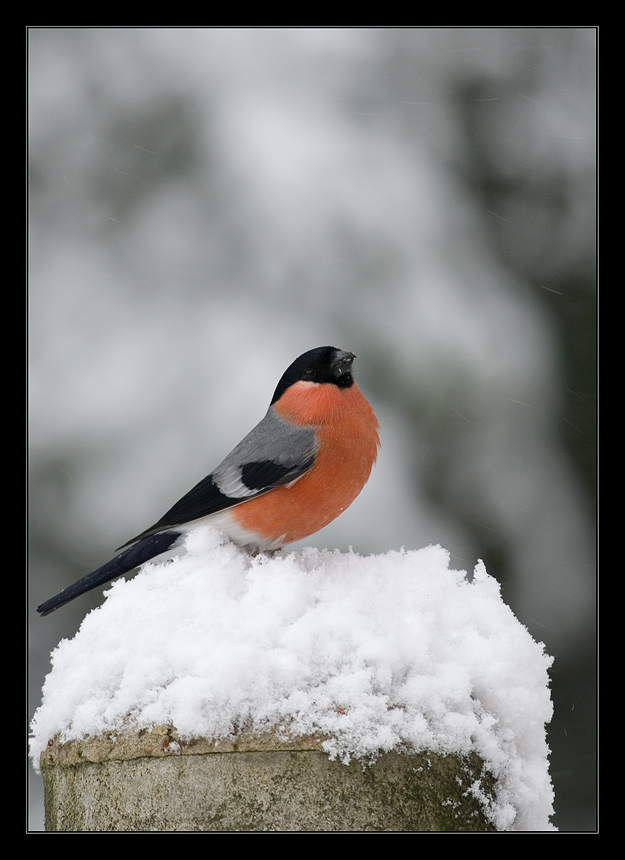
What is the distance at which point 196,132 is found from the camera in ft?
14.9

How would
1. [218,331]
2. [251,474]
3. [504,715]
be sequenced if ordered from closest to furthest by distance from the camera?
1. [504,715]
2. [251,474]
3. [218,331]

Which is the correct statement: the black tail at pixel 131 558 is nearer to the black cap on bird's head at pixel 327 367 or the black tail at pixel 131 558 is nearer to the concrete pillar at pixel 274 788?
the black cap on bird's head at pixel 327 367

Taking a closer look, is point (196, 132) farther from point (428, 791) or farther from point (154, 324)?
point (428, 791)

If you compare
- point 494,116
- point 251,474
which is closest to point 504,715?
point 251,474

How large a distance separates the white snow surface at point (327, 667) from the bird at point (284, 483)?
19.9 inches

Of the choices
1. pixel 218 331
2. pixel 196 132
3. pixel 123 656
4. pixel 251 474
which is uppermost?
pixel 196 132

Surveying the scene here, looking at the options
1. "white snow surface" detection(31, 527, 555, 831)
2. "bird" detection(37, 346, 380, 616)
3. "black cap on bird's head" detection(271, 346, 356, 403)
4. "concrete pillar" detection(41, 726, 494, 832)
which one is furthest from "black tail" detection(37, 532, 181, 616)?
"concrete pillar" detection(41, 726, 494, 832)

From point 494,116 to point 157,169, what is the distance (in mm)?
1927

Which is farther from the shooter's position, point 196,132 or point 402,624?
point 196,132

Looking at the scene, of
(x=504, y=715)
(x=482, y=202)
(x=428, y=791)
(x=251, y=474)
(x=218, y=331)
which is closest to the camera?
(x=428, y=791)

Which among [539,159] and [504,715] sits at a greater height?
[539,159]

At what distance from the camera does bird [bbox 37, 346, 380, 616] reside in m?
2.49

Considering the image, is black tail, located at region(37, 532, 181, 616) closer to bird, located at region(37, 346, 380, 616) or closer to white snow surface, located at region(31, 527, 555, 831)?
bird, located at region(37, 346, 380, 616)

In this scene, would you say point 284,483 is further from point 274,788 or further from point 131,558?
point 274,788
